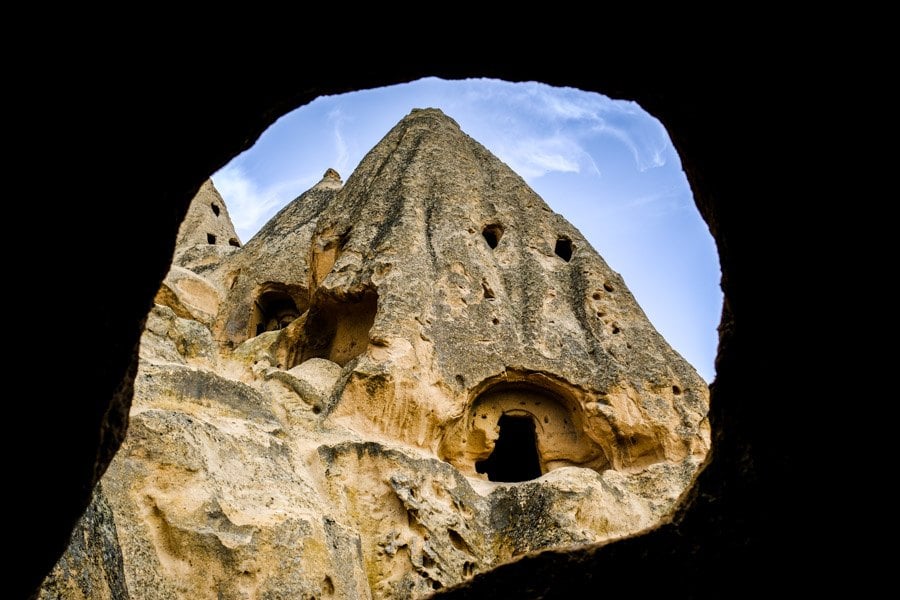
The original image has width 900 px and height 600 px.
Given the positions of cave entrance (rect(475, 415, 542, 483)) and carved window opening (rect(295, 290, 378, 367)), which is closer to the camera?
carved window opening (rect(295, 290, 378, 367))

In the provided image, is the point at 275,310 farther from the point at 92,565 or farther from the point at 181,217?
the point at 181,217

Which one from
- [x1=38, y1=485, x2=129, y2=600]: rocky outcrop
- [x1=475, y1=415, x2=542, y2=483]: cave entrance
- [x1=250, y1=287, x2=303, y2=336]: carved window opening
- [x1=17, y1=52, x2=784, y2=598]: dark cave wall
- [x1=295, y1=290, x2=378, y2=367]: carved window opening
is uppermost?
[x1=250, y1=287, x2=303, y2=336]: carved window opening

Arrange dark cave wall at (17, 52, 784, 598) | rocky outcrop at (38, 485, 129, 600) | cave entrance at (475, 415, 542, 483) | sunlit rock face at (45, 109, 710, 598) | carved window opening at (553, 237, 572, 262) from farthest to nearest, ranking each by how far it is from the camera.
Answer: carved window opening at (553, 237, 572, 262) → cave entrance at (475, 415, 542, 483) → sunlit rock face at (45, 109, 710, 598) → rocky outcrop at (38, 485, 129, 600) → dark cave wall at (17, 52, 784, 598)

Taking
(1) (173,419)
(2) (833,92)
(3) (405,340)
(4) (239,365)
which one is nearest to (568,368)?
(3) (405,340)

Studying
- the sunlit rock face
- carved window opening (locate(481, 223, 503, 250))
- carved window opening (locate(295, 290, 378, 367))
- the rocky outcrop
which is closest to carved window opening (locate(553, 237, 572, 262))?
the sunlit rock face

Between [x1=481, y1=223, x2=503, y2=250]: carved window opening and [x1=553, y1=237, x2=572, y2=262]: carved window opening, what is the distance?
125 centimetres

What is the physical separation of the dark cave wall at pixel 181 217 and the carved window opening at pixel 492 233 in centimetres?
1205

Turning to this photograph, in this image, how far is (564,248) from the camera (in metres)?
15.7

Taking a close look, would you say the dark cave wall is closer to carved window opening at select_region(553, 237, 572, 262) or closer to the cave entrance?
the cave entrance

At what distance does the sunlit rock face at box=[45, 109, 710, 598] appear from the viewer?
20.6ft

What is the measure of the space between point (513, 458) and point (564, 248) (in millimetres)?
4657

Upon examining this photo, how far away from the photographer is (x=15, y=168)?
226 centimetres

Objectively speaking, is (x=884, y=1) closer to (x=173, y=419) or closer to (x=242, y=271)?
(x=173, y=419)

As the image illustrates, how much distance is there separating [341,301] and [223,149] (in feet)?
33.6
